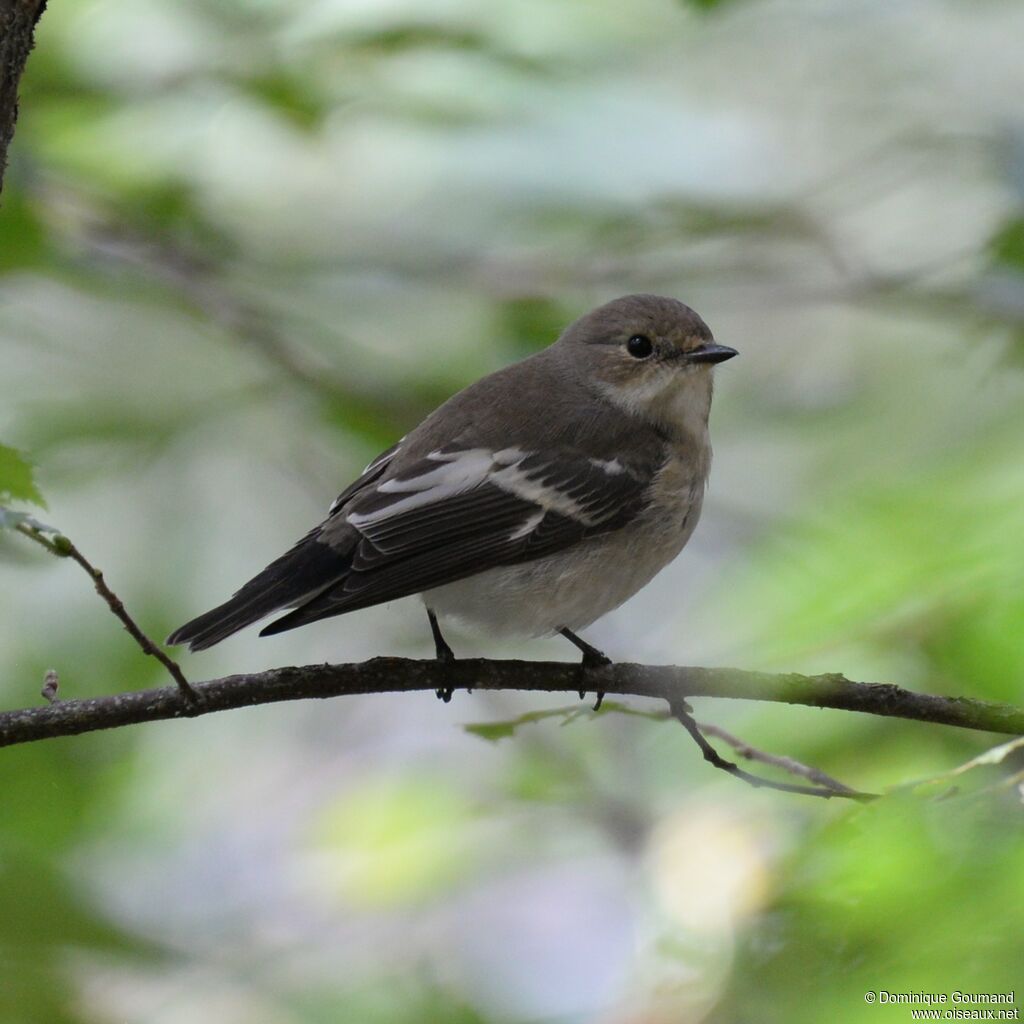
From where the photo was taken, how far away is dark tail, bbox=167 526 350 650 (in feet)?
8.56

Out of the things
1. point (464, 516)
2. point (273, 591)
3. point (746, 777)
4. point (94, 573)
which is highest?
point (464, 516)

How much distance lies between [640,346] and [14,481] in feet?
6.71

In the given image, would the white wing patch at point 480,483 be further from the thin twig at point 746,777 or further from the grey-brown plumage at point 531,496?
the thin twig at point 746,777

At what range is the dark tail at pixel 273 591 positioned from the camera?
8.56 feet

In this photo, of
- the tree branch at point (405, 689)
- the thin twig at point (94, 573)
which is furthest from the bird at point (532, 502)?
the thin twig at point (94, 573)

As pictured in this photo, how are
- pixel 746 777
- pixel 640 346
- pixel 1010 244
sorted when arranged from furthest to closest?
1. pixel 640 346
2. pixel 1010 244
3. pixel 746 777

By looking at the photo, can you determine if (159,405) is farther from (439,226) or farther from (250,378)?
(439,226)

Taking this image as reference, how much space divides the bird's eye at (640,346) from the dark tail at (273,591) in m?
1.15

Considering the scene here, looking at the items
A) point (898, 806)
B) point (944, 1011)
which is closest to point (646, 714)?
point (898, 806)

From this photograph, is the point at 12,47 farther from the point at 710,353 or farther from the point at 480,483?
the point at 710,353

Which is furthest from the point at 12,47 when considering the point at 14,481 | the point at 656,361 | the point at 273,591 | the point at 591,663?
the point at 656,361

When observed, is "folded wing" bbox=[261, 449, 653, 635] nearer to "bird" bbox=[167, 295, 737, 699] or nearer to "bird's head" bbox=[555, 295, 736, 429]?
"bird" bbox=[167, 295, 737, 699]

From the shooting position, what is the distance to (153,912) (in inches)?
152

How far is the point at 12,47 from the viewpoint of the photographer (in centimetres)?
189
